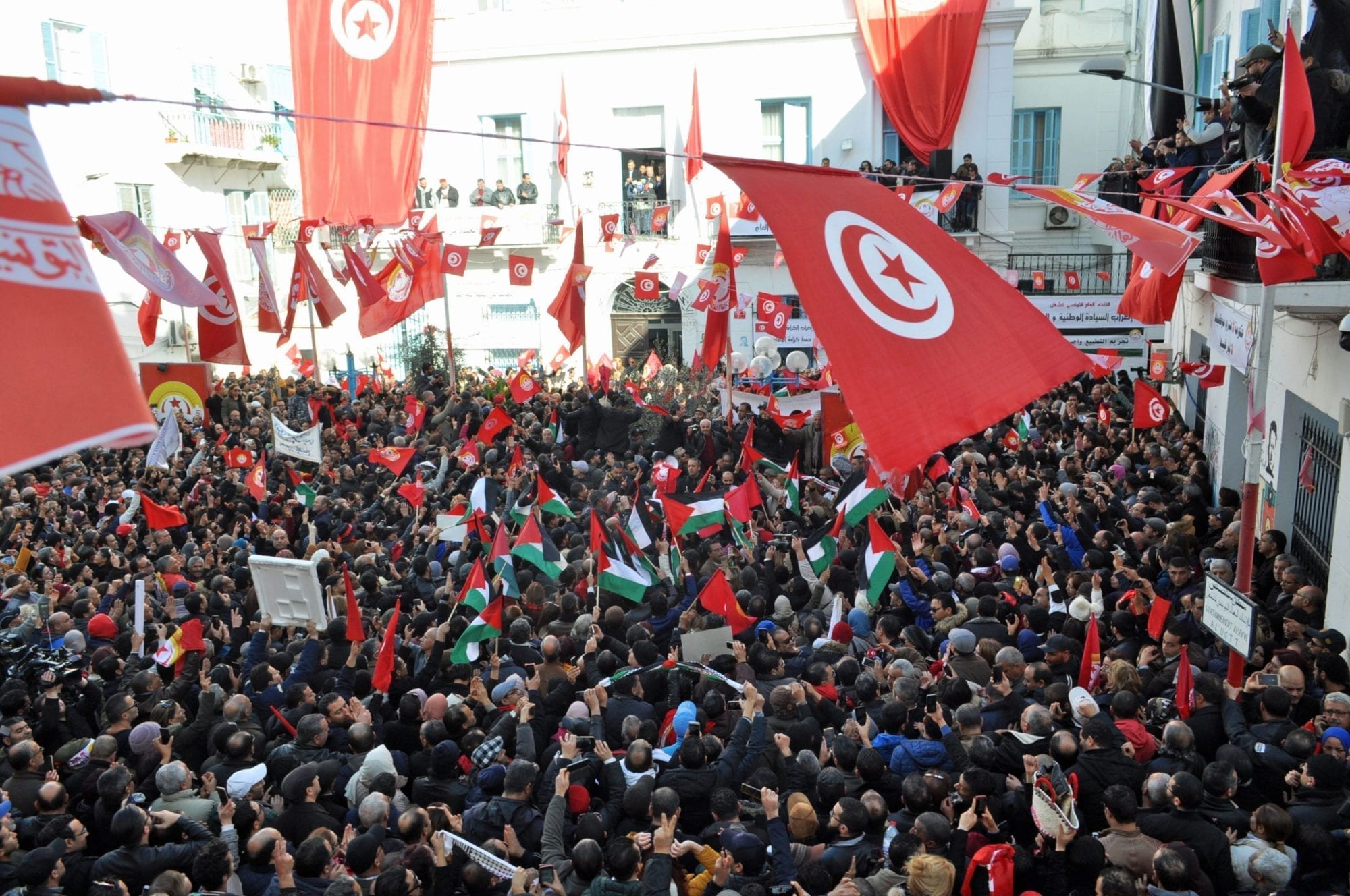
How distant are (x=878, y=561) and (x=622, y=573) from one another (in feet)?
6.58

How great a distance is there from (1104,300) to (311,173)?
733 inches

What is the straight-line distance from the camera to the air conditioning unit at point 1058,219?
26.7 meters

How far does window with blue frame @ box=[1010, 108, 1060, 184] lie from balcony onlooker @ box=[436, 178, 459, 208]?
13.8 m

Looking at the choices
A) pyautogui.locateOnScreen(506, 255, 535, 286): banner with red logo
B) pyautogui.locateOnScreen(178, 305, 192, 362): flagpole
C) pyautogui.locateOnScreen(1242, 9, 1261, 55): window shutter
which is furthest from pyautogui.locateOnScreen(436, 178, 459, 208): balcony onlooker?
pyautogui.locateOnScreen(1242, 9, 1261, 55): window shutter

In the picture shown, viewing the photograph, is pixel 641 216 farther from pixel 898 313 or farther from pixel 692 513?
pixel 898 313

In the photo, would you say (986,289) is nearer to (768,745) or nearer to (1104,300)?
(768,745)

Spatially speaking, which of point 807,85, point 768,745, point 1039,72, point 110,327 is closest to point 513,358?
point 807,85

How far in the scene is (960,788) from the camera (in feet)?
17.6

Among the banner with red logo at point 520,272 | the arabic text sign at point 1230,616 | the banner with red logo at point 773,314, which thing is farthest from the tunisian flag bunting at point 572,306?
the arabic text sign at point 1230,616

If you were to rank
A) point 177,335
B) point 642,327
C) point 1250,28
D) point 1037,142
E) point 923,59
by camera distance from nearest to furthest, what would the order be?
point 1250,28 → point 923,59 → point 1037,142 → point 642,327 → point 177,335

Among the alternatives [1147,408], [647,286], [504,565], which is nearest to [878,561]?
[504,565]

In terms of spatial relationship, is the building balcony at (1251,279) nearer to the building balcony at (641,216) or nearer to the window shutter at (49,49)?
the building balcony at (641,216)

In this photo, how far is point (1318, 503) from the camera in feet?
33.1

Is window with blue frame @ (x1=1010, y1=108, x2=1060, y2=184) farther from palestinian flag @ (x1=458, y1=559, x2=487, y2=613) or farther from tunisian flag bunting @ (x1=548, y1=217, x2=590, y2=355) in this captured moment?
palestinian flag @ (x1=458, y1=559, x2=487, y2=613)
